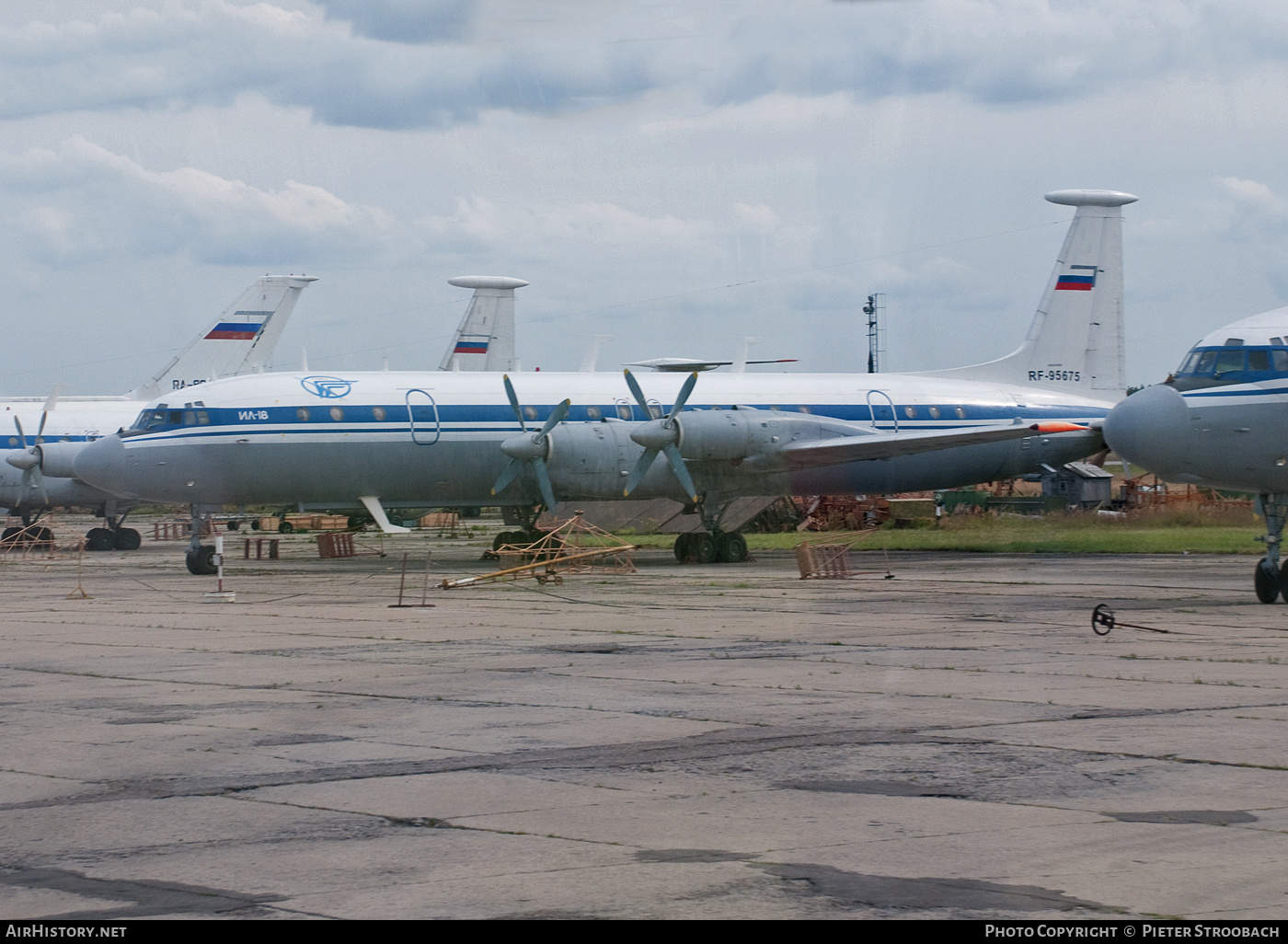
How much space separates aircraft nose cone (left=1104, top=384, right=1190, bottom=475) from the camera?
18984mm

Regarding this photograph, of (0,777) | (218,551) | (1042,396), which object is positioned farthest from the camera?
(1042,396)

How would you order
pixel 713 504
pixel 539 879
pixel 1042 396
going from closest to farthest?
pixel 539 879, pixel 713 504, pixel 1042 396

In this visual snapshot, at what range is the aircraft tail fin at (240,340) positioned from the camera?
4903 cm

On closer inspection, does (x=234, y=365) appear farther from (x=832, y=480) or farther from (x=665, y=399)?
(x=832, y=480)

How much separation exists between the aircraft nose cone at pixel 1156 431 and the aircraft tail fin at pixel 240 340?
1420 inches

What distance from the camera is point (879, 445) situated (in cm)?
3181

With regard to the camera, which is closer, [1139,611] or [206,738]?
[206,738]

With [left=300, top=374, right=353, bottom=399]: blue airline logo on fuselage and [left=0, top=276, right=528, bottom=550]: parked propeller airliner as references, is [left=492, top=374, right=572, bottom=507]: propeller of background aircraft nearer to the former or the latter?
[left=300, top=374, right=353, bottom=399]: blue airline logo on fuselage

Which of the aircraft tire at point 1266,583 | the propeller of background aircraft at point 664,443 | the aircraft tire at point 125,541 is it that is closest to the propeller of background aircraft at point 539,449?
the propeller of background aircraft at point 664,443

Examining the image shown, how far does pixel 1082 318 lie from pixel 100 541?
3017cm

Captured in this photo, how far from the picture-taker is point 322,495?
1200 inches

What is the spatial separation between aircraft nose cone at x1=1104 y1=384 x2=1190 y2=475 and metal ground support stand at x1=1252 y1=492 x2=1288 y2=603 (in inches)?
50.3

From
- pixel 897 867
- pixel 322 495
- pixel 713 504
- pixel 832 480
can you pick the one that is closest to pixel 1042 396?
pixel 832 480

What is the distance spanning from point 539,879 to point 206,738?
4.53 metres
